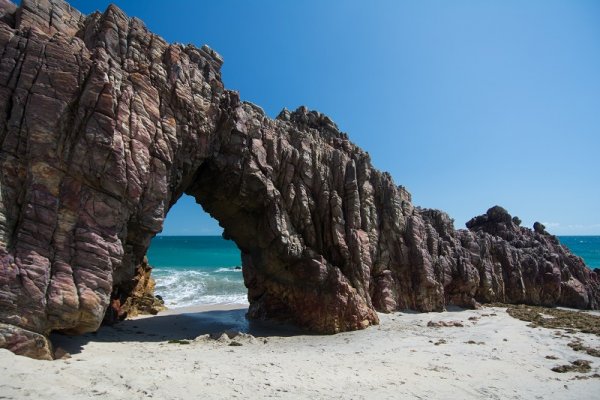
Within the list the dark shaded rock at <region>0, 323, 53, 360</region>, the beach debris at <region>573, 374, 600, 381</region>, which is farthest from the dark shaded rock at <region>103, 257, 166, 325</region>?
the beach debris at <region>573, 374, 600, 381</region>

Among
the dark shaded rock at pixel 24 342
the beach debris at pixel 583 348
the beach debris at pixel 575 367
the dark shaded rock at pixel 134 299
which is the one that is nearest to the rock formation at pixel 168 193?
the dark shaded rock at pixel 24 342

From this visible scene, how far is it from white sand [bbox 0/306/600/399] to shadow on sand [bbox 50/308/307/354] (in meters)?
0.14

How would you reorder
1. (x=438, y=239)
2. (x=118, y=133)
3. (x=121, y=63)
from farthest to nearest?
1. (x=438, y=239)
2. (x=121, y=63)
3. (x=118, y=133)

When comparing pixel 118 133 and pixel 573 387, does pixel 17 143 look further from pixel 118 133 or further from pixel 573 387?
pixel 573 387

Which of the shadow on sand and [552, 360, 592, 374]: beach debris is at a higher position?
[552, 360, 592, 374]: beach debris

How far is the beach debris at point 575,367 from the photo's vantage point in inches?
698

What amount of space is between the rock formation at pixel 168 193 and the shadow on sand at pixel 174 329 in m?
1.34

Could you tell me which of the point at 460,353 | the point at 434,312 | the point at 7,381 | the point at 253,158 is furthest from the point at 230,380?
the point at 434,312

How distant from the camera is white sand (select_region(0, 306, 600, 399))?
1241cm

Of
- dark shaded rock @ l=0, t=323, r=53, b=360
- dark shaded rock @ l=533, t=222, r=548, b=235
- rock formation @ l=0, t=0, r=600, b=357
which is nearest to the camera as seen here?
dark shaded rock @ l=0, t=323, r=53, b=360

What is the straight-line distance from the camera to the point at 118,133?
17.1 meters

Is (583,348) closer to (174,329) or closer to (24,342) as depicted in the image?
(174,329)

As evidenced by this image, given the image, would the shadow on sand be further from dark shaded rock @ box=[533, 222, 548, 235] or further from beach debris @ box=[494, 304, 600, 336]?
dark shaded rock @ box=[533, 222, 548, 235]

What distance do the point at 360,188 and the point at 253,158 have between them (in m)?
10.2
